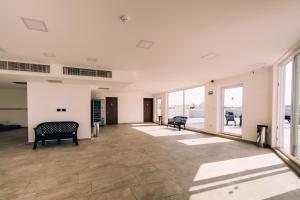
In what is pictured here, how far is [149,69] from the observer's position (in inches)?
203

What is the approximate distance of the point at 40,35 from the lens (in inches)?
108

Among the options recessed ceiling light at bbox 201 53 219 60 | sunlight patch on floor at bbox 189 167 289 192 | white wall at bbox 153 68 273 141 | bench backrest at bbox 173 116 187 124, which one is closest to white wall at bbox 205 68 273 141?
white wall at bbox 153 68 273 141

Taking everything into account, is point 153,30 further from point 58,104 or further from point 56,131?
point 58,104

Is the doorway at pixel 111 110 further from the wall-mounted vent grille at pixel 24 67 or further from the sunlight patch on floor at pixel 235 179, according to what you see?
the sunlight patch on floor at pixel 235 179

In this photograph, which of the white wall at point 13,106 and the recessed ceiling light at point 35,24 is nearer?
the recessed ceiling light at point 35,24

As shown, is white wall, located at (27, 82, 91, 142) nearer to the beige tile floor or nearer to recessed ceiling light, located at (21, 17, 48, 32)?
the beige tile floor

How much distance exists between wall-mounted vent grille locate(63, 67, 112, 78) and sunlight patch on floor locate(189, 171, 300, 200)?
14.0 feet

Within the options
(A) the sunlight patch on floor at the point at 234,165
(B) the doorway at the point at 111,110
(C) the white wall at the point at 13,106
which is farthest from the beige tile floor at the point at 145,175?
(B) the doorway at the point at 111,110

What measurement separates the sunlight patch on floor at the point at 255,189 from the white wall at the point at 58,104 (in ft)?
16.9

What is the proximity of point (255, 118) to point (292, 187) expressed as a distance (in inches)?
126

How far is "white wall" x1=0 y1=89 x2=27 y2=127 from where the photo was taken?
8.94 m

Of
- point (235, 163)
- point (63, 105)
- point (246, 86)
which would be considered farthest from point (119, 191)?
point (246, 86)

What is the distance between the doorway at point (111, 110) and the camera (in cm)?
1113

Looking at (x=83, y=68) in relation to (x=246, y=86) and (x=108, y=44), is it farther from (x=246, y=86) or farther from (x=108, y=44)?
(x=246, y=86)
